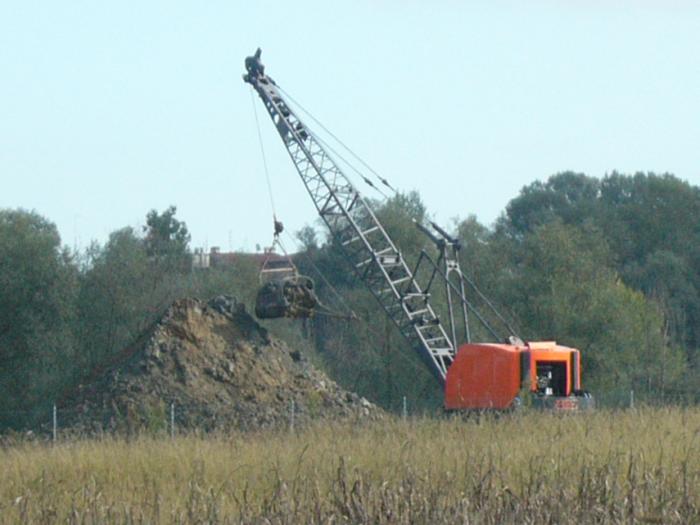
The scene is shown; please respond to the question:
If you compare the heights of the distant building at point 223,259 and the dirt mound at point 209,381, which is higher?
the distant building at point 223,259

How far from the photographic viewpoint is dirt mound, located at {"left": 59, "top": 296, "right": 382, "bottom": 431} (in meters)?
33.5

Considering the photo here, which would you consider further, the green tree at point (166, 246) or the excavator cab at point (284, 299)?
the green tree at point (166, 246)

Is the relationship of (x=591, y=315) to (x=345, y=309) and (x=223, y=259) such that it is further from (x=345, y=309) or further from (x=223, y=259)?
(x=223, y=259)

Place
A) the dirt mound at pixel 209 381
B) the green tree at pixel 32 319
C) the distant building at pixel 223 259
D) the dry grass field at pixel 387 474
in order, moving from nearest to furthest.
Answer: the dry grass field at pixel 387 474, the dirt mound at pixel 209 381, the green tree at pixel 32 319, the distant building at pixel 223 259

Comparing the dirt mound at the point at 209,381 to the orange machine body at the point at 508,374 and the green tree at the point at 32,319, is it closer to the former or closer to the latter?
the orange machine body at the point at 508,374

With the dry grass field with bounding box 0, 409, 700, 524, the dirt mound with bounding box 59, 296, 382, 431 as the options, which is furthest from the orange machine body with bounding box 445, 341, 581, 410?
the dry grass field with bounding box 0, 409, 700, 524

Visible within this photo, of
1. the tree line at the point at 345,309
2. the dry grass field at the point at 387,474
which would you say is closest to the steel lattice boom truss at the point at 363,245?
the tree line at the point at 345,309

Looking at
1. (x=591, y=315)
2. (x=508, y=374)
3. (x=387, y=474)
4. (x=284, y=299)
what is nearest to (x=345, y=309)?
(x=591, y=315)

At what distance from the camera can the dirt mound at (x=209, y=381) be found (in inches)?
1320

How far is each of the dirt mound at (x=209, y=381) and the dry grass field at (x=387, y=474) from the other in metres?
13.8

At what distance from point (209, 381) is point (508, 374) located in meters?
A: 8.26

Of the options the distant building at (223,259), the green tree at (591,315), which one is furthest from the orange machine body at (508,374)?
the distant building at (223,259)

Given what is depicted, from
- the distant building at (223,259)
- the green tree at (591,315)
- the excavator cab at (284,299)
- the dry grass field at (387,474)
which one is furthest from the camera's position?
the distant building at (223,259)

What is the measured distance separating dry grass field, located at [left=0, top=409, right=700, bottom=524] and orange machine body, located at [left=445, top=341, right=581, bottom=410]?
1028cm
